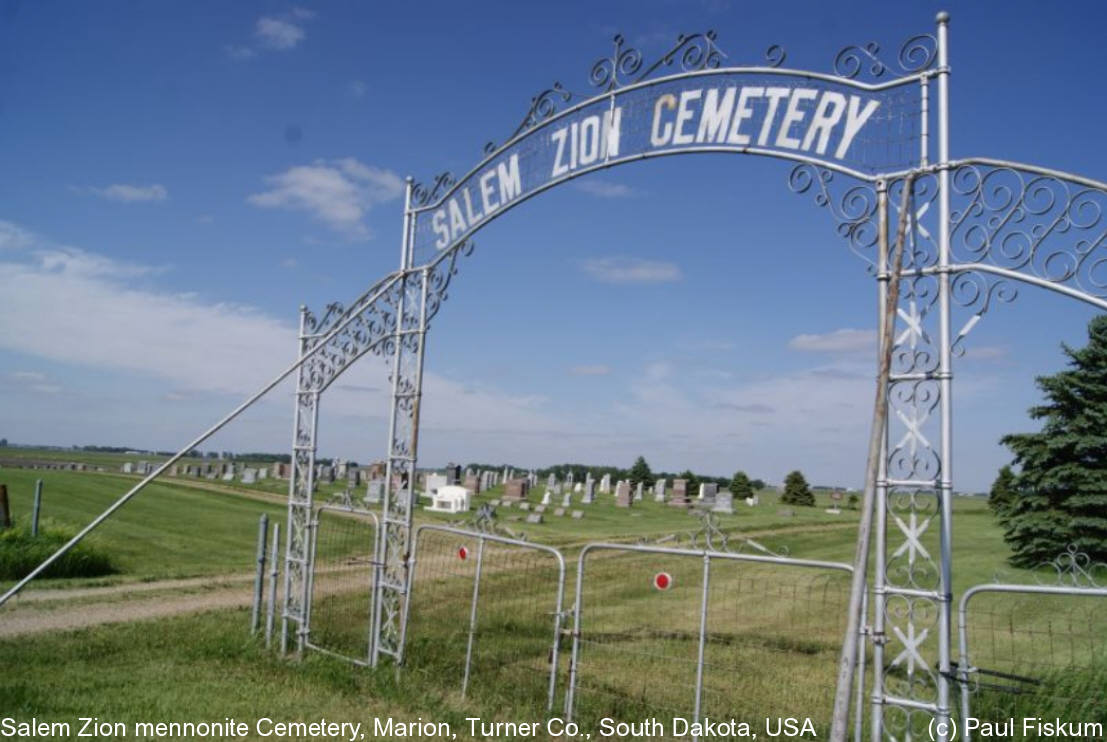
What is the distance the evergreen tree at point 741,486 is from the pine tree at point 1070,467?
26.5m

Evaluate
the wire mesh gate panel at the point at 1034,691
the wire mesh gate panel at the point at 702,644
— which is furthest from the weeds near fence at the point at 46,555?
the wire mesh gate panel at the point at 1034,691

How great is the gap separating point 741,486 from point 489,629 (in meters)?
35.8

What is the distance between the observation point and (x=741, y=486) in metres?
44.3

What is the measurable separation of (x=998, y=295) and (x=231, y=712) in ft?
20.4

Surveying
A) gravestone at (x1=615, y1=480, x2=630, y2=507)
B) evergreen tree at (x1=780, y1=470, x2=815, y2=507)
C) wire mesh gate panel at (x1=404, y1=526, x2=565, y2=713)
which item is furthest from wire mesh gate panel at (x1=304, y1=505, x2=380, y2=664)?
evergreen tree at (x1=780, y1=470, x2=815, y2=507)

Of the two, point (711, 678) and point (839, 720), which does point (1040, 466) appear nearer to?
point (711, 678)

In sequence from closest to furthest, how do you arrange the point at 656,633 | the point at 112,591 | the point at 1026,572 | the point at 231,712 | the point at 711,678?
the point at 231,712 < the point at 711,678 < the point at 656,633 < the point at 112,591 < the point at 1026,572

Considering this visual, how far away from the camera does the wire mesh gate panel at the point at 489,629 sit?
23.8 feet

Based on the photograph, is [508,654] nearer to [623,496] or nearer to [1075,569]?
[1075,569]

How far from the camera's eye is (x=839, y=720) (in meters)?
4.64

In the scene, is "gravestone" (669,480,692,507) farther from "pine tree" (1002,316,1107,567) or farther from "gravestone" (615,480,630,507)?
"pine tree" (1002,316,1107,567)

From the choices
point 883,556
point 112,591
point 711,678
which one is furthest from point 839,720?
point 112,591

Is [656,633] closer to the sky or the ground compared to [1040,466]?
closer to the ground

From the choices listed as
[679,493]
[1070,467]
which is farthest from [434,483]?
[1070,467]
